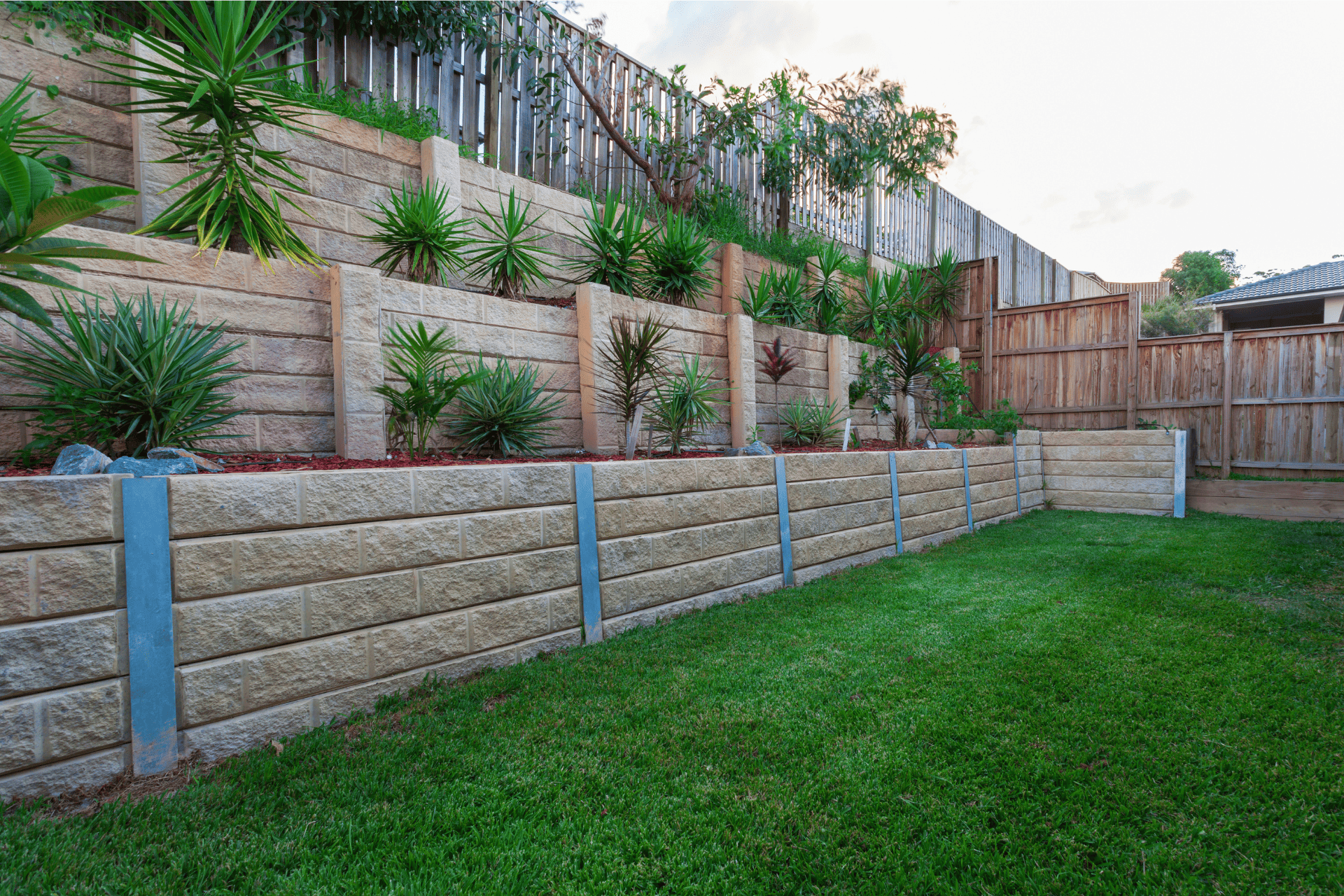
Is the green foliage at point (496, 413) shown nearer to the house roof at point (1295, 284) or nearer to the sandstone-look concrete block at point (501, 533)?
the sandstone-look concrete block at point (501, 533)

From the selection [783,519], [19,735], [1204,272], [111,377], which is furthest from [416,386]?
[1204,272]

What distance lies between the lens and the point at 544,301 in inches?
193

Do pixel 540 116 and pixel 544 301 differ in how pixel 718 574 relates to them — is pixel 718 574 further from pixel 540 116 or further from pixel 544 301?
pixel 540 116

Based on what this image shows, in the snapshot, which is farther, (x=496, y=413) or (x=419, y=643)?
(x=496, y=413)

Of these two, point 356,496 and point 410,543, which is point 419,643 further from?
point 356,496

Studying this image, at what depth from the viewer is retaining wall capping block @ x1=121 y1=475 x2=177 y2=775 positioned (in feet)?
6.08

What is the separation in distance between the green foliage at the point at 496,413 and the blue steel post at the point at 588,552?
0.85m

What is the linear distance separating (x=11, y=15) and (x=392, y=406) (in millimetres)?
2950

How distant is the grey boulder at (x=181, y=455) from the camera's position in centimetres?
242

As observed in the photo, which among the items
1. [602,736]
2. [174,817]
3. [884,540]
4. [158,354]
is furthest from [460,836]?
[884,540]

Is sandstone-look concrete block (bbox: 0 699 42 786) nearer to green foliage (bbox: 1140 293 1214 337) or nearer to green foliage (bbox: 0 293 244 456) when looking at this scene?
green foliage (bbox: 0 293 244 456)

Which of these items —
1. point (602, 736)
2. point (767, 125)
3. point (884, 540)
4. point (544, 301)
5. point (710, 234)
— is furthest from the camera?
point (767, 125)

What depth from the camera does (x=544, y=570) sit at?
2.99 metres

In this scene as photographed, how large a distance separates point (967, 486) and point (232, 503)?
6.62 meters
